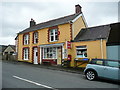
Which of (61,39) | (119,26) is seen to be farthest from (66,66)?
(119,26)

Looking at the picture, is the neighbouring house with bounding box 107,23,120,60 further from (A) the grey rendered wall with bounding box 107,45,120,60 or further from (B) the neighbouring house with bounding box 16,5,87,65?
(B) the neighbouring house with bounding box 16,5,87,65

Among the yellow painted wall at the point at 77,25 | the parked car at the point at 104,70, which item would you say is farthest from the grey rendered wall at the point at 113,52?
the yellow painted wall at the point at 77,25

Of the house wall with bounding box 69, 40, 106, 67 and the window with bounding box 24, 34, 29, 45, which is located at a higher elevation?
the window with bounding box 24, 34, 29, 45

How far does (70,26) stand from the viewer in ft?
60.8

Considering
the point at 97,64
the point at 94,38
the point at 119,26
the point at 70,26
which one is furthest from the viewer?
the point at 70,26

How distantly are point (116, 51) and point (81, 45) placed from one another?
4223 millimetres

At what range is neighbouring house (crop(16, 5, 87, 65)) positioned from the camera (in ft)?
61.7

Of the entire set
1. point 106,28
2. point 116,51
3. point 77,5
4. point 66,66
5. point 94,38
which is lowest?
point 66,66

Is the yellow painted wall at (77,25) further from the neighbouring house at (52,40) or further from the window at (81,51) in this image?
the window at (81,51)

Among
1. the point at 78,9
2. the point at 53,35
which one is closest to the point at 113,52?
the point at 53,35

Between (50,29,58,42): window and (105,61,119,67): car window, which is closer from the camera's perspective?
(105,61,119,67): car window

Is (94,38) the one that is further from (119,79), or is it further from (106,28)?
(119,79)

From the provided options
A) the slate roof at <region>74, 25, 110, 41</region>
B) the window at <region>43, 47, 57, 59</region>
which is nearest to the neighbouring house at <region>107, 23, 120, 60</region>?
the slate roof at <region>74, 25, 110, 41</region>

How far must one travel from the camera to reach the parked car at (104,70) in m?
9.11
